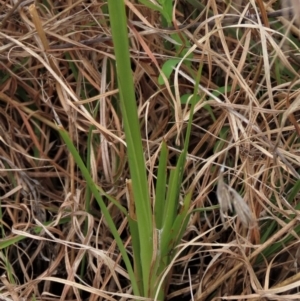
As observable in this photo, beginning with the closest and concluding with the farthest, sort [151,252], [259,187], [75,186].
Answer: [151,252]
[259,187]
[75,186]

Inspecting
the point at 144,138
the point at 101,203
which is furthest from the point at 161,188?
the point at 144,138

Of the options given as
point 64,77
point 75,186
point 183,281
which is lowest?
point 183,281

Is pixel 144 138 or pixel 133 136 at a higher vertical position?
pixel 133 136

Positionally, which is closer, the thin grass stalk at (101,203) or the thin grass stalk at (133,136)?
the thin grass stalk at (133,136)

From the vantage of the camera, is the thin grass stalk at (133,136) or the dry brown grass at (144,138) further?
the dry brown grass at (144,138)

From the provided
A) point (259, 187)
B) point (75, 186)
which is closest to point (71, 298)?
point (75, 186)

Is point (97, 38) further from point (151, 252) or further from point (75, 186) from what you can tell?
point (151, 252)

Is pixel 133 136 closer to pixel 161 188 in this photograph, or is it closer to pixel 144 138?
pixel 161 188
